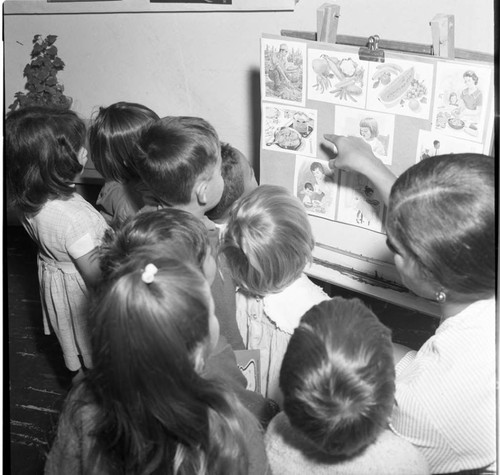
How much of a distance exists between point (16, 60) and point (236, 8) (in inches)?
48.8

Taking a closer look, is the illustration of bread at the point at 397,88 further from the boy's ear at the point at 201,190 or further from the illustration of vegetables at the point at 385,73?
the boy's ear at the point at 201,190

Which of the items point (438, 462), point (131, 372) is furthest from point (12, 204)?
point (438, 462)

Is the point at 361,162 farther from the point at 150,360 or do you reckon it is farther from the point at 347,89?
the point at 150,360

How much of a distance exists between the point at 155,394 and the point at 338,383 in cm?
30

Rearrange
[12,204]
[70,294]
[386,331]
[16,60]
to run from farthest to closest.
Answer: [16,60]
[70,294]
[12,204]
[386,331]

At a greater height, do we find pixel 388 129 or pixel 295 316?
pixel 388 129

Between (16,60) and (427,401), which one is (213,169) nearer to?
(427,401)

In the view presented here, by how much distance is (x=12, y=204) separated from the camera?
6.42ft

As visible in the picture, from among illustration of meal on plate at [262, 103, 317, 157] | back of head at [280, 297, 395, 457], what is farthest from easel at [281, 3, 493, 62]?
back of head at [280, 297, 395, 457]

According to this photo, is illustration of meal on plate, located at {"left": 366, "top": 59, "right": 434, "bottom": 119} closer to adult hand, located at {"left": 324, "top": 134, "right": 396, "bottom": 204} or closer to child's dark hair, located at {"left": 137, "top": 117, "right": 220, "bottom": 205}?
adult hand, located at {"left": 324, "top": 134, "right": 396, "bottom": 204}

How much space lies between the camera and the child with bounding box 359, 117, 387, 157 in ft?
6.24

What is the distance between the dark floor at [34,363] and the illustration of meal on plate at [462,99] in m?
0.92

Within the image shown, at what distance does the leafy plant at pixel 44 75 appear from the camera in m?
3.11

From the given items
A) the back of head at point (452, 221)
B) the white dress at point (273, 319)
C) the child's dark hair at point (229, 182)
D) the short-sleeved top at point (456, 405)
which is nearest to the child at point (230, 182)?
the child's dark hair at point (229, 182)
